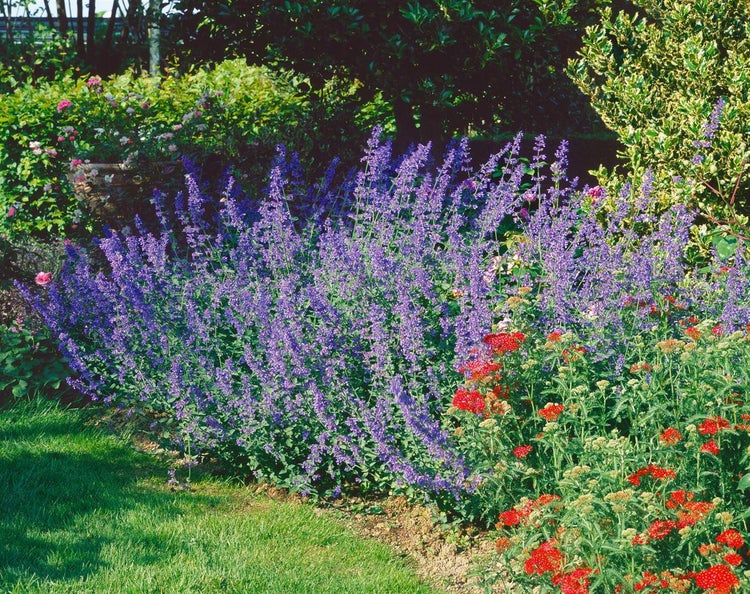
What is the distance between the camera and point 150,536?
3.99 m

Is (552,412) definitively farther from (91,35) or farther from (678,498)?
(91,35)

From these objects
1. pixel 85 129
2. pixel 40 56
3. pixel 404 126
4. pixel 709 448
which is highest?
pixel 40 56

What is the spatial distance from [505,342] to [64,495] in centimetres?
236

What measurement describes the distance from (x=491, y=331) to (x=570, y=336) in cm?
65

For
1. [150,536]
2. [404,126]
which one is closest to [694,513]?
[150,536]

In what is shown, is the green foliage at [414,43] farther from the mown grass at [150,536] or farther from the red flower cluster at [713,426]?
the red flower cluster at [713,426]

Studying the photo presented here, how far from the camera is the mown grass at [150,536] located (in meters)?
3.62

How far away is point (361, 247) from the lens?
198 inches

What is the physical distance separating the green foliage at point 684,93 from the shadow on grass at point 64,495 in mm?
3557

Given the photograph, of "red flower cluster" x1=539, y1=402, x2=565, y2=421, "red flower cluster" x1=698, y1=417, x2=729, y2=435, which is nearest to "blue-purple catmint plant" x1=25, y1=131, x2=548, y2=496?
"red flower cluster" x1=539, y1=402, x2=565, y2=421

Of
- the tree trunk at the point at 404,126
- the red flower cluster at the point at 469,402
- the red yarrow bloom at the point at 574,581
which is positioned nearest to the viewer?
the red yarrow bloom at the point at 574,581

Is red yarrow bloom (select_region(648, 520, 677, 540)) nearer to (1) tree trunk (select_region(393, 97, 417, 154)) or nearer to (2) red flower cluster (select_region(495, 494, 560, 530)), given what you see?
(2) red flower cluster (select_region(495, 494, 560, 530))

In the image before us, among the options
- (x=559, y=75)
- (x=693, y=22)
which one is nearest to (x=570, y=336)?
(x=693, y=22)

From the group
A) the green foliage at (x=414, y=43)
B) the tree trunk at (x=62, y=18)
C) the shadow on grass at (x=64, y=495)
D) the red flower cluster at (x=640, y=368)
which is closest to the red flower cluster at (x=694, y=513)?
the red flower cluster at (x=640, y=368)
